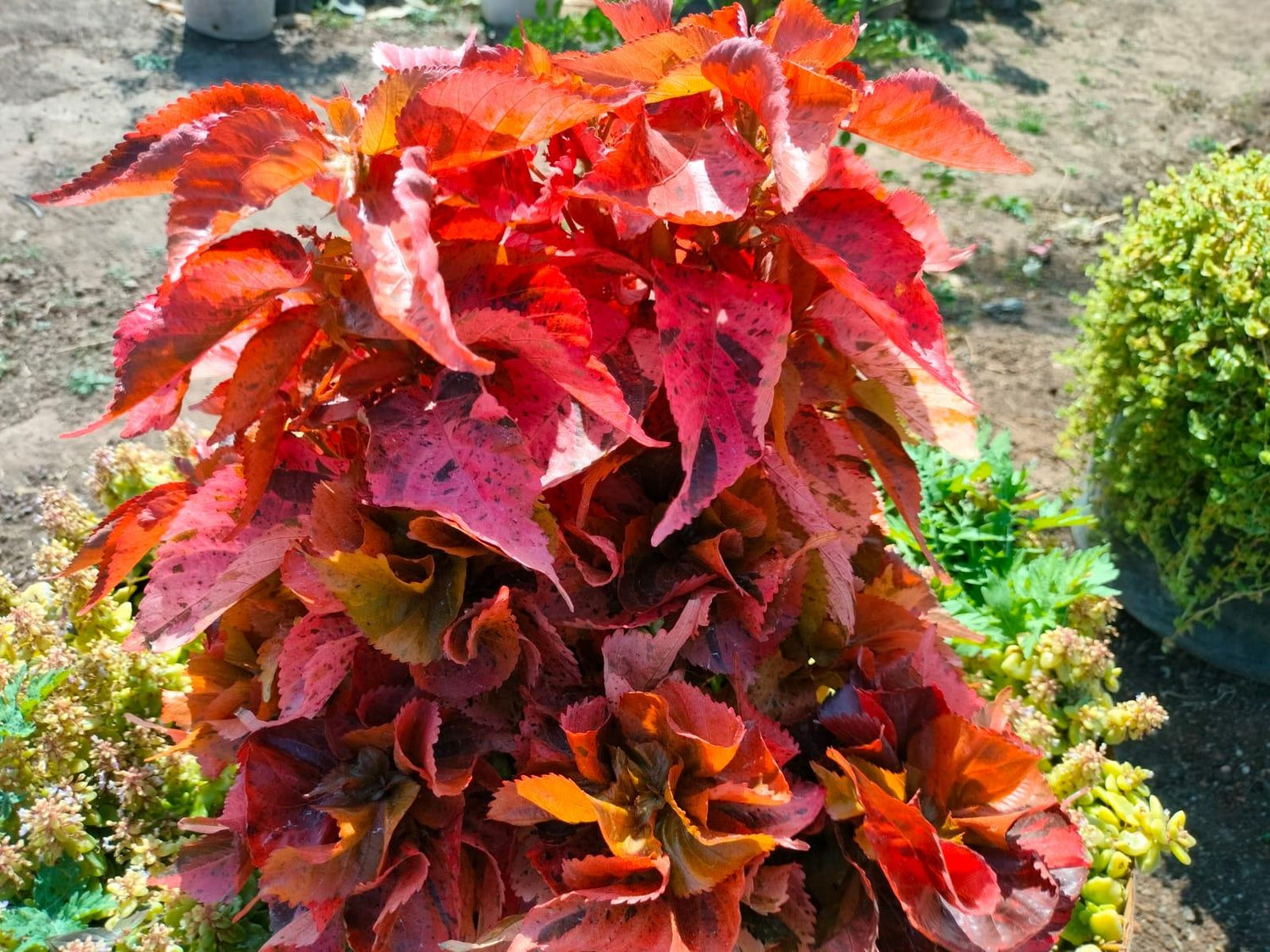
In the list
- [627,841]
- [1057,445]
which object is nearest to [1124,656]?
[1057,445]

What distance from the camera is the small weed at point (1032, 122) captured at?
5.43 meters

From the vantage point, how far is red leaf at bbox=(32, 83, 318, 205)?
0.85 meters

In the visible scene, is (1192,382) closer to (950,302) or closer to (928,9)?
(950,302)

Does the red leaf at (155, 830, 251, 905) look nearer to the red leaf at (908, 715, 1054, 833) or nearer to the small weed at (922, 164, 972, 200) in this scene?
the red leaf at (908, 715, 1054, 833)

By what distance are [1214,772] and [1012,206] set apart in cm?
288

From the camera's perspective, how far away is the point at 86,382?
313 centimetres

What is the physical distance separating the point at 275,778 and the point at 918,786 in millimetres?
663

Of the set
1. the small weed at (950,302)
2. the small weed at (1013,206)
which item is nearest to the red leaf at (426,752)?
the small weed at (950,302)

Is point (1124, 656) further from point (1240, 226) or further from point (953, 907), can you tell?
point (953, 907)

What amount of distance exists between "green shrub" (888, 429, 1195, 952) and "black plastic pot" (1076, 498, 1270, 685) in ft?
2.05

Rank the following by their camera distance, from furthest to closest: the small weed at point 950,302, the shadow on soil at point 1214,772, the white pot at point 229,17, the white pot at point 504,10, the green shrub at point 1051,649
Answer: the white pot at point 504,10
the white pot at point 229,17
the small weed at point 950,302
the shadow on soil at point 1214,772
the green shrub at point 1051,649

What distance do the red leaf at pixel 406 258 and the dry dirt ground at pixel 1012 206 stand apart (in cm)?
132

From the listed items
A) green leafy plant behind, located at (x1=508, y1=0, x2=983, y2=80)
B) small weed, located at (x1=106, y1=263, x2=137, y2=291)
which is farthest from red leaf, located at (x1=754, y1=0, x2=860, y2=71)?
small weed, located at (x1=106, y1=263, x2=137, y2=291)

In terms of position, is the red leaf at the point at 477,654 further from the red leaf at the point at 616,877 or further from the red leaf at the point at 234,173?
the red leaf at the point at 234,173
